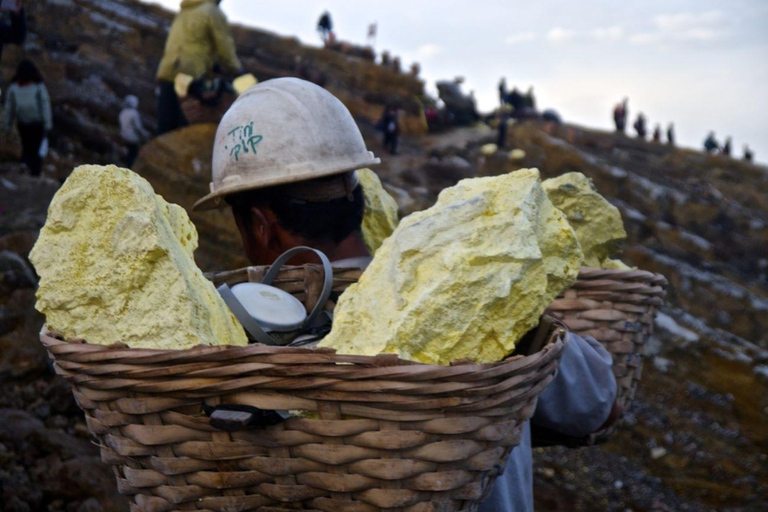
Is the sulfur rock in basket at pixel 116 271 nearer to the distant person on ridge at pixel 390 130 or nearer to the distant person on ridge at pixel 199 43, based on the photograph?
the distant person on ridge at pixel 199 43

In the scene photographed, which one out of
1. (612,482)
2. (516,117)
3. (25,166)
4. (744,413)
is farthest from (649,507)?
(516,117)

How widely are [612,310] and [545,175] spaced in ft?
50.1

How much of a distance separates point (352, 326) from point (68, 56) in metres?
16.0

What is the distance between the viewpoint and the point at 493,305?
148 cm

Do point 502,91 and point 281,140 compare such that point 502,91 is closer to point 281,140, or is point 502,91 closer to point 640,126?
point 640,126

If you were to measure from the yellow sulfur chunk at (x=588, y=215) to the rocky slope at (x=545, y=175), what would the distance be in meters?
2.31

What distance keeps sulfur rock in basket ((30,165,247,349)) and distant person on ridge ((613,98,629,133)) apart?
28.1 m

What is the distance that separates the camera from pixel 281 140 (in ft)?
7.53

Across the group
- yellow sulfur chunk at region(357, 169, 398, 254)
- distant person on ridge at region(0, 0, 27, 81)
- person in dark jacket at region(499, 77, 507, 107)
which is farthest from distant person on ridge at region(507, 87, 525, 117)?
yellow sulfur chunk at region(357, 169, 398, 254)

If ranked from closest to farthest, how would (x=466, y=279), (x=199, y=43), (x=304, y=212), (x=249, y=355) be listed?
(x=249, y=355)
(x=466, y=279)
(x=304, y=212)
(x=199, y=43)

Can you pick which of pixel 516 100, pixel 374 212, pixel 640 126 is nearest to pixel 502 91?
pixel 516 100

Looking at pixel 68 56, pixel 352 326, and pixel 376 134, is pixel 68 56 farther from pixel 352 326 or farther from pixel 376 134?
pixel 352 326

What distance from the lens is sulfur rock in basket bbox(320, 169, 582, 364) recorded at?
4.77 feet

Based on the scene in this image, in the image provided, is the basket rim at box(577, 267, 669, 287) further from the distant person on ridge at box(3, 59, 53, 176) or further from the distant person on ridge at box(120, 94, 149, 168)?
the distant person on ridge at box(120, 94, 149, 168)
